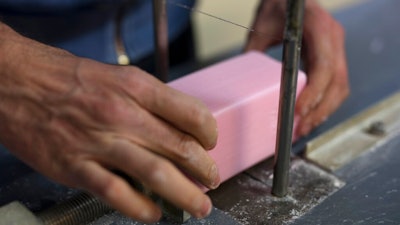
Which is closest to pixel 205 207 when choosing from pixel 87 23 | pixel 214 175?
pixel 214 175

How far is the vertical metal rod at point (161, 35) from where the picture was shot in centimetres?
71

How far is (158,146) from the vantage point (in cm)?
46

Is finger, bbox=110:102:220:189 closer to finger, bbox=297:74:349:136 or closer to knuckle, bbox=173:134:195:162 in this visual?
knuckle, bbox=173:134:195:162

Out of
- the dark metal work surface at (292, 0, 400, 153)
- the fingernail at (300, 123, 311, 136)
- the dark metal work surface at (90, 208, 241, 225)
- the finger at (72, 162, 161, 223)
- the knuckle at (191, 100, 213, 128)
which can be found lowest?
the dark metal work surface at (292, 0, 400, 153)

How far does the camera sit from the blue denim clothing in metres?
0.81

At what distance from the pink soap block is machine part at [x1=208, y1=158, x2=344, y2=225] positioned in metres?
0.02

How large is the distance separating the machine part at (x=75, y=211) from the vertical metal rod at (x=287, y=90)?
0.64ft

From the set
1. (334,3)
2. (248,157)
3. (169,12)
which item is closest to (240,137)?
(248,157)

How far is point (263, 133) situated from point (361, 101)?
0.29m

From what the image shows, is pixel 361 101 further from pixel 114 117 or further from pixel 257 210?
pixel 114 117

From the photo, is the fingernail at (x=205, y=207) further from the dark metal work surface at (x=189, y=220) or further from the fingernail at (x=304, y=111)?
the fingernail at (x=304, y=111)

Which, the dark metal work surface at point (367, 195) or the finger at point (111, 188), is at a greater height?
the finger at point (111, 188)

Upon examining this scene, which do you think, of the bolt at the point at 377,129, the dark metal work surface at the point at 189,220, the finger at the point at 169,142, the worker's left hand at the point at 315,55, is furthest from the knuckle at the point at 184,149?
the bolt at the point at 377,129

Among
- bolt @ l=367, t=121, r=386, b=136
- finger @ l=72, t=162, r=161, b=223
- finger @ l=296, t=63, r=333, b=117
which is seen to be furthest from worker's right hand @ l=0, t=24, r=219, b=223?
bolt @ l=367, t=121, r=386, b=136
